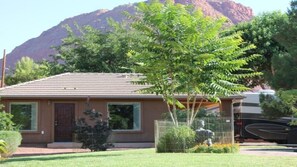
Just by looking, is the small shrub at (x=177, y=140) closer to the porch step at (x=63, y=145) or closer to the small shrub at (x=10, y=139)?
the small shrub at (x=10, y=139)

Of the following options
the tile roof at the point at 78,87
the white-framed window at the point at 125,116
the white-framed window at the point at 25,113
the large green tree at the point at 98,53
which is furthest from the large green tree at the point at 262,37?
the white-framed window at the point at 25,113

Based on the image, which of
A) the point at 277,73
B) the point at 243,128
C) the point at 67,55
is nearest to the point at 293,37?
the point at 277,73

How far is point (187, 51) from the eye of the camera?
17.2 meters

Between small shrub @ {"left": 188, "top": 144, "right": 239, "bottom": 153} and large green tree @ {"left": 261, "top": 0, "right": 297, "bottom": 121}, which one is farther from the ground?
large green tree @ {"left": 261, "top": 0, "right": 297, "bottom": 121}

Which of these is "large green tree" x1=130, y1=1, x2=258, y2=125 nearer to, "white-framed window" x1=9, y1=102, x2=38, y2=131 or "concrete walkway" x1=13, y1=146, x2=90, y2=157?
"concrete walkway" x1=13, y1=146, x2=90, y2=157

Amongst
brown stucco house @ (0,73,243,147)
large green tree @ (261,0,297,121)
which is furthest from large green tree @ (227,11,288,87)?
large green tree @ (261,0,297,121)

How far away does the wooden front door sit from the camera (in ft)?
89.1

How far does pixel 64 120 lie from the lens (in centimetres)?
2725

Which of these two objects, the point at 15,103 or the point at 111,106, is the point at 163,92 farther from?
the point at 15,103

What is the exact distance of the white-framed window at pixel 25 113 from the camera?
88.4 ft

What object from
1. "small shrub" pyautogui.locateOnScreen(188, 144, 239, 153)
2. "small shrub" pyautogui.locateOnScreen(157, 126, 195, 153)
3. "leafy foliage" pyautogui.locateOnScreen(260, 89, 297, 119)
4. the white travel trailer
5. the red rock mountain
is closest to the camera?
"small shrub" pyautogui.locateOnScreen(188, 144, 239, 153)

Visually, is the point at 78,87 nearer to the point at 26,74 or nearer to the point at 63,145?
the point at 63,145

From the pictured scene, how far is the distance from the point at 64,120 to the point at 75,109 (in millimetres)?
847

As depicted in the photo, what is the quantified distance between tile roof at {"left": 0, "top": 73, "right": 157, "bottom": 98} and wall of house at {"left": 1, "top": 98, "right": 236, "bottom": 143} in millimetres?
547
